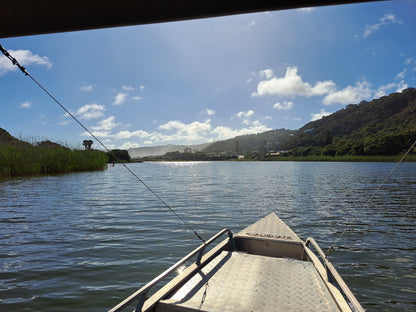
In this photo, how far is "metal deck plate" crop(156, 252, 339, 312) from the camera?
2879 mm

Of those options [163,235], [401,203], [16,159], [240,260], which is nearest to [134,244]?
[163,235]

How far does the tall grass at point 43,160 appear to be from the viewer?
23.4m

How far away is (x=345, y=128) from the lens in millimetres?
162875

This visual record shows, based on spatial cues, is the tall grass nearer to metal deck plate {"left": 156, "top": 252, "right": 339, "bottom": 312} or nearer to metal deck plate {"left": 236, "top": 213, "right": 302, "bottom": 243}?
metal deck plate {"left": 236, "top": 213, "right": 302, "bottom": 243}

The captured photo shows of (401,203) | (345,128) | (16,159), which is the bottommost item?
(401,203)

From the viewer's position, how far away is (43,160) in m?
27.2

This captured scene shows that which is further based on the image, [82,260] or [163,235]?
[163,235]

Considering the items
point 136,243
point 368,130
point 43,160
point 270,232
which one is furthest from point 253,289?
point 368,130

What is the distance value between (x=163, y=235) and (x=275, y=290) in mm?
5162

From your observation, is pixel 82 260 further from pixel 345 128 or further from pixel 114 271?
pixel 345 128

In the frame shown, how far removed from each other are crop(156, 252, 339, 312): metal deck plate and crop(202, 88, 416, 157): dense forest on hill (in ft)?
351

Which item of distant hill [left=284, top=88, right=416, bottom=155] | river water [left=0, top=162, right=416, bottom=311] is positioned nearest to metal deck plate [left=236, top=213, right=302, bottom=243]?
river water [left=0, top=162, right=416, bottom=311]

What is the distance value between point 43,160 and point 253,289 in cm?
2939

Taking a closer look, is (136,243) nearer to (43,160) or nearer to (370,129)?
(43,160)
